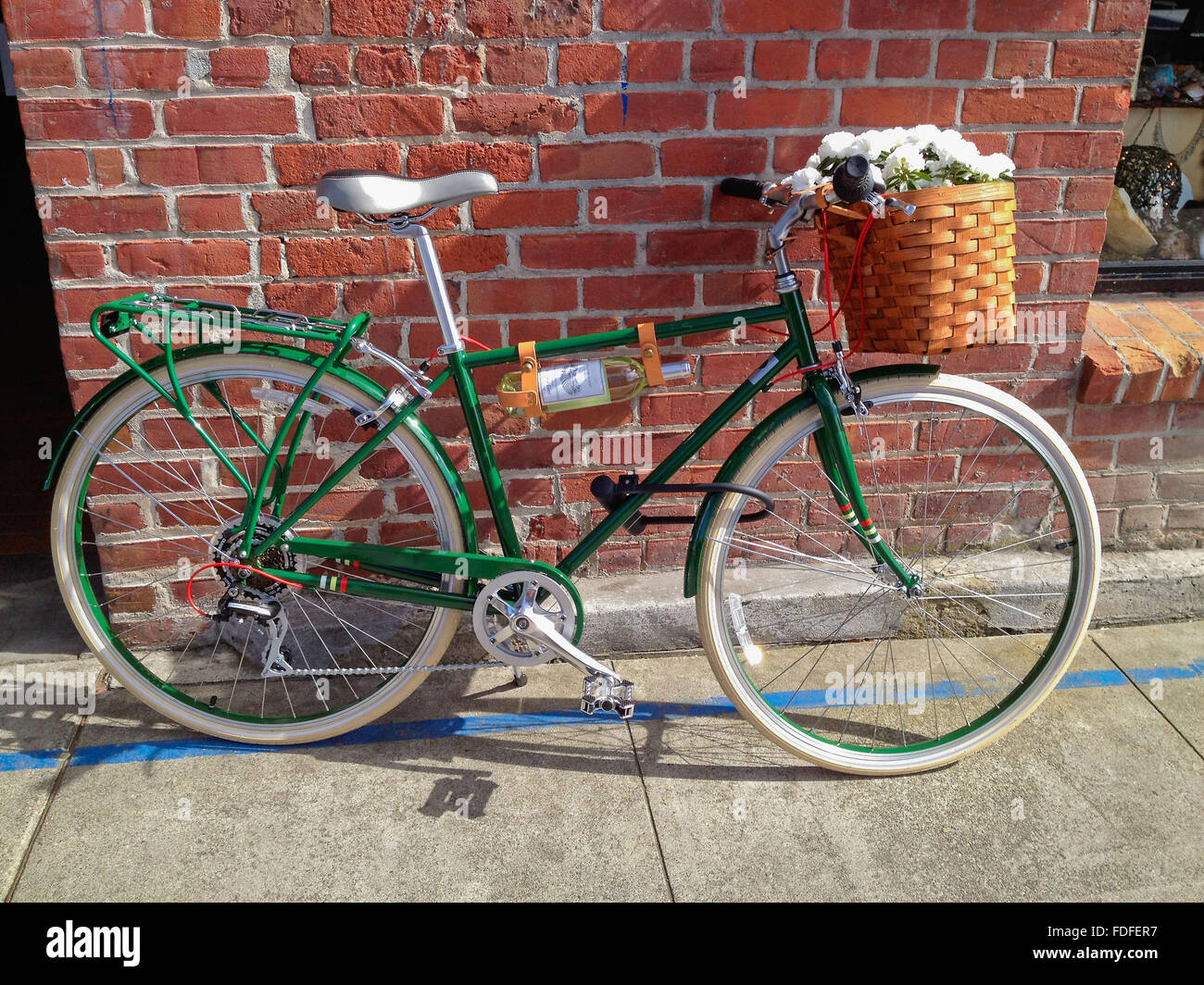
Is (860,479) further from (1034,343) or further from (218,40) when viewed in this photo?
(218,40)

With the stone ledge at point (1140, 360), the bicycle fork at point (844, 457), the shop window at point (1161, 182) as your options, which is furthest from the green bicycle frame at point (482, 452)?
the shop window at point (1161, 182)

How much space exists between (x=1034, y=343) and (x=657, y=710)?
156 cm

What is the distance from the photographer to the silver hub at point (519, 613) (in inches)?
98.4

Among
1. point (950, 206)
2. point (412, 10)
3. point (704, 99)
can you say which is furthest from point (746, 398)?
point (412, 10)

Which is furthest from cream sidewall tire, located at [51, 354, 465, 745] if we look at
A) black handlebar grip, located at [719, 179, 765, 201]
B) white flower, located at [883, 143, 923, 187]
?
white flower, located at [883, 143, 923, 187]

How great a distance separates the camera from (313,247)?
2707mm

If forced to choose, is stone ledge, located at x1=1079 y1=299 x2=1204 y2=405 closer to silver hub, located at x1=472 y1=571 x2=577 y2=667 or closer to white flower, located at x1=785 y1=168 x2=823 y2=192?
white flower, located at x1=785 y1=168 x2=823 y2=192

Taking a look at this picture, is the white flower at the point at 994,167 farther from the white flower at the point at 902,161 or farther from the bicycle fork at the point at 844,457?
the bicycle fork at the point at 844,457

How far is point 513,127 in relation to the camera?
2.65m

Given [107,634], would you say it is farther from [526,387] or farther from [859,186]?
[859,186]

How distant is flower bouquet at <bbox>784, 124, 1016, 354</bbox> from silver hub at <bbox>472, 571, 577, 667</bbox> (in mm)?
971

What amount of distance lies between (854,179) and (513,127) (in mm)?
983

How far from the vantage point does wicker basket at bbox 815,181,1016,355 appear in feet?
6.92

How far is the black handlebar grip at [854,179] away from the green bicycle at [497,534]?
7.4 inches
